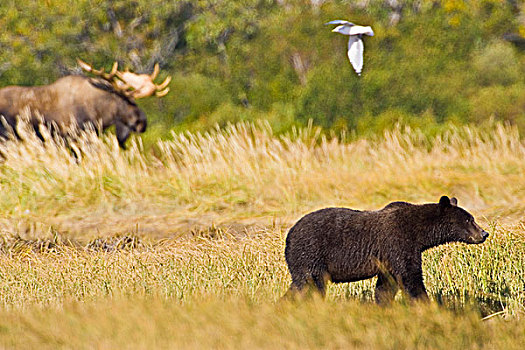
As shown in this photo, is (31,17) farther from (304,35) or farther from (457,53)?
(457,53)

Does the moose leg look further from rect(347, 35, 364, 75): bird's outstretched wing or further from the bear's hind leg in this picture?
the bear's hind leg

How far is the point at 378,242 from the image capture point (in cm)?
465

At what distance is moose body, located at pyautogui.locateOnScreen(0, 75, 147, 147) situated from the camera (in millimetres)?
13594

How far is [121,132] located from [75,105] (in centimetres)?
88

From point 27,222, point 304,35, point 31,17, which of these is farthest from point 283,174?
point 31,17

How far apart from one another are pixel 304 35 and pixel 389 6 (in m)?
4.86

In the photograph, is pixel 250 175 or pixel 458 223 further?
pixel 250 175

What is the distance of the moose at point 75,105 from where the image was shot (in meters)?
13.6

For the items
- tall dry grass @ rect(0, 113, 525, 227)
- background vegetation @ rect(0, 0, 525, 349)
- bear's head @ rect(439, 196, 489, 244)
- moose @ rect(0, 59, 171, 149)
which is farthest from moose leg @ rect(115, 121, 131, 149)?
bear's head @ rect(439, 196, 489, 244)

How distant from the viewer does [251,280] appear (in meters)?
5.79

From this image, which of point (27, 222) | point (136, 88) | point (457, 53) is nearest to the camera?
point (27, 222)

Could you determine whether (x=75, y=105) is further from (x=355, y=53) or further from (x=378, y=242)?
(x=378, y=242)

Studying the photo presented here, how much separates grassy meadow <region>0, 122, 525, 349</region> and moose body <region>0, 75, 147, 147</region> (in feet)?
6.94

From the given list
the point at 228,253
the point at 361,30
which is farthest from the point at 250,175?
the point at 228,253
